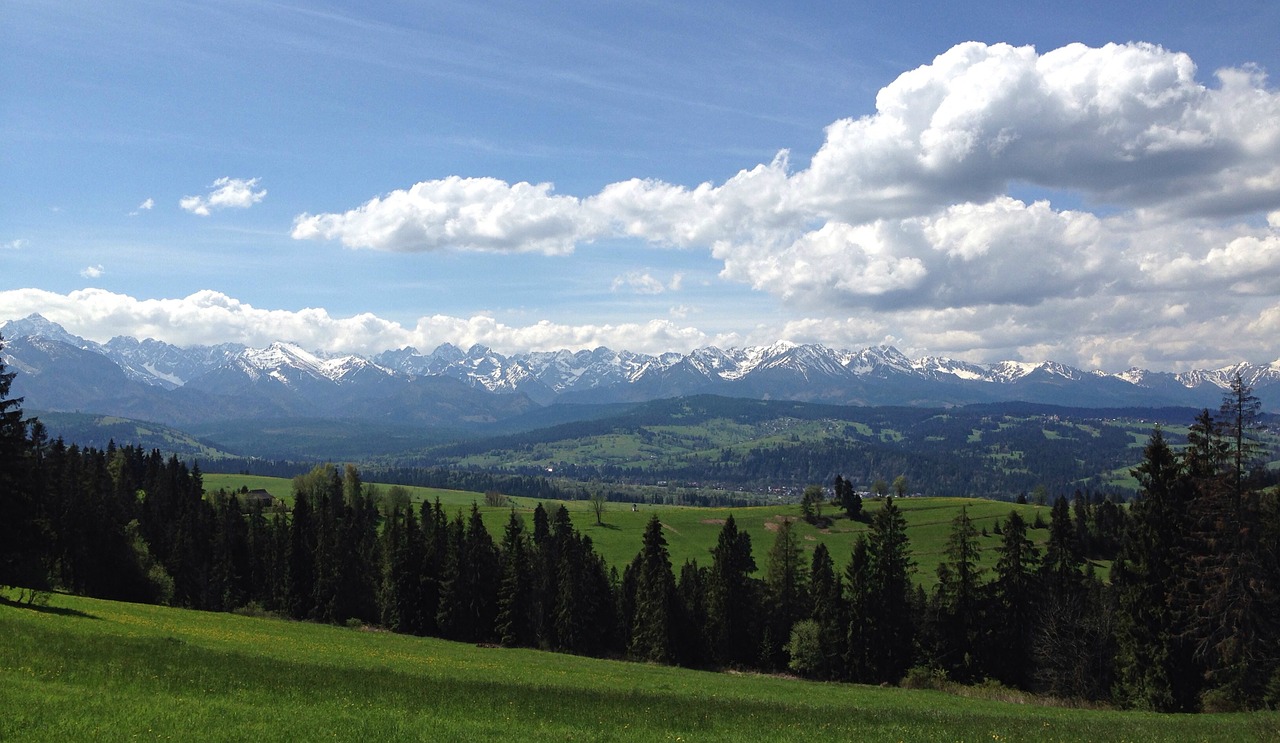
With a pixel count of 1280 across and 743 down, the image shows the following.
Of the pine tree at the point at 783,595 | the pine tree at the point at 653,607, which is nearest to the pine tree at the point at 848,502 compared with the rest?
the pine tree at the point at 783,595

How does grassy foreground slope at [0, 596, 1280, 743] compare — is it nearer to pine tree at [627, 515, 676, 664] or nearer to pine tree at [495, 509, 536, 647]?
pine tree at [495, 509, 536, 647]

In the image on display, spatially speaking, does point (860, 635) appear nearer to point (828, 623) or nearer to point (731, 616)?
point (828, 623)

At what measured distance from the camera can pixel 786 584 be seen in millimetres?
86562

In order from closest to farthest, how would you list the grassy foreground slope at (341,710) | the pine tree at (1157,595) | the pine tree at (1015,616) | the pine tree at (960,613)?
1. the grassy foreground slope at (341,710)
2. the pine tree at (1157,595)
3. the pine tree at (1015,616)
4. the pine tree at (960,613)

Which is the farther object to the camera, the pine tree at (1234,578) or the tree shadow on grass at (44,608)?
the tree shadow on grass at (44,608)

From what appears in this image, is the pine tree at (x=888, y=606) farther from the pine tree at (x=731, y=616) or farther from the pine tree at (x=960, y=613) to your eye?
the pine tree at (x=731, y=616)

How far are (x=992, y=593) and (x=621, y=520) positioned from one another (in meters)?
131

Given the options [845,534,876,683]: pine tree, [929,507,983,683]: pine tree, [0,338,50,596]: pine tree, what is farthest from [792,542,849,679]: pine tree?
[0,338,50,596]: pine tree

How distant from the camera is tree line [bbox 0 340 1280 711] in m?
44.9

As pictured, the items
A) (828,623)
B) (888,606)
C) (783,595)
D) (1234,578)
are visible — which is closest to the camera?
(1234,578)

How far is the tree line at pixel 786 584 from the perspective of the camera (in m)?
44.9

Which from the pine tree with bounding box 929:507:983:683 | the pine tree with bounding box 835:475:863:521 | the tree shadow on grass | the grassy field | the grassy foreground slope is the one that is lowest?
the grassy field

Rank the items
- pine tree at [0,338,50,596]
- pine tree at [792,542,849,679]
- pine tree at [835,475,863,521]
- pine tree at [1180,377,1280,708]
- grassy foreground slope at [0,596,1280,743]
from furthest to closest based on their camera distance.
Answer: pine tree at [835,475,863,521] < pine tree at [792,542,849,679] < pine tree at [0,338,50,596] < pine tree at [1180,377,1280,708] < grassy foreground slope at [0,596,1280,743]

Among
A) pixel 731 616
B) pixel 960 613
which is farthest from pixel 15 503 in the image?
pixel 960 613
